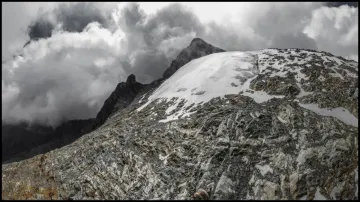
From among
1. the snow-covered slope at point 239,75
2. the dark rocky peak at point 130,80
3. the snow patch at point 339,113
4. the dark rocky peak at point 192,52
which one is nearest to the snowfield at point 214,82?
the snow-covered slope at point 239,75

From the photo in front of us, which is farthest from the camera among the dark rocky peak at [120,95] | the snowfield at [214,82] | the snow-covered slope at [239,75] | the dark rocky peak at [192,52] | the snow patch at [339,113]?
the dark rocky peak at [120,95]

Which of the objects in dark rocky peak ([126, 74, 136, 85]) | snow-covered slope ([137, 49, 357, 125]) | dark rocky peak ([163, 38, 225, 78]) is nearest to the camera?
snow-covered slope ([137, 49, 357, 125])

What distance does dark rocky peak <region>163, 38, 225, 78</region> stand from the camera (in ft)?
472

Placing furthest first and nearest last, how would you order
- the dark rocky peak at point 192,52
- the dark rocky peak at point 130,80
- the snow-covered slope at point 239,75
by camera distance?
the dark rocky peak at point 130,80 → the dark rocky peak at point 192,52 → the snow-covered slope at point 239,75

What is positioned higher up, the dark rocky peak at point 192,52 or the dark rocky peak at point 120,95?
the dark rocky peak at point 192,52

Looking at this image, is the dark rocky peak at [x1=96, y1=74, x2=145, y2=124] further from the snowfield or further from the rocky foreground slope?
the rocky foreground slope

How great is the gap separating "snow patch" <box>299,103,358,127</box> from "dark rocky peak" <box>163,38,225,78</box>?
74.8 meters

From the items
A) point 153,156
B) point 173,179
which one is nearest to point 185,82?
point 153,156

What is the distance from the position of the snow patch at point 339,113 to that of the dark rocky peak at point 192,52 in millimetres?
74763

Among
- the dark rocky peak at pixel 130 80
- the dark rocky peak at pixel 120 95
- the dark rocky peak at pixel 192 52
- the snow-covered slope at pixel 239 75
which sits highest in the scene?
the dark rocky peak at pixel 192 52

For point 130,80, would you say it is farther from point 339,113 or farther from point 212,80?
point 339,113

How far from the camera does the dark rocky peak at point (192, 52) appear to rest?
144 metres

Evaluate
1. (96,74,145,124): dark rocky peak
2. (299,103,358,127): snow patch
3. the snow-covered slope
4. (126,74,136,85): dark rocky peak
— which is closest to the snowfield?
the snow-covered slope

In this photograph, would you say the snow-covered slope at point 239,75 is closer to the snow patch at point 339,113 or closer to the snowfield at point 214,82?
the snowfield at point 214,82
